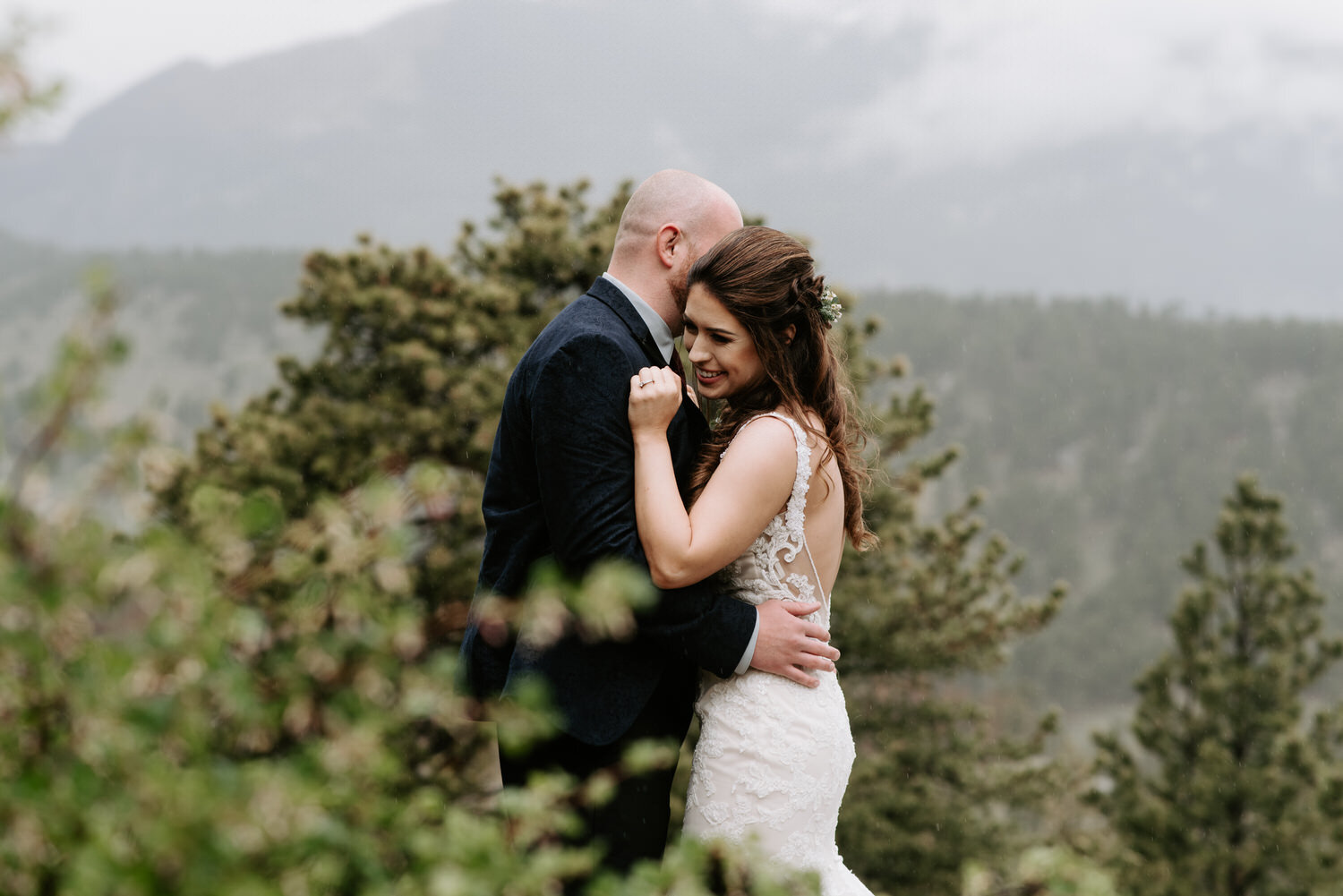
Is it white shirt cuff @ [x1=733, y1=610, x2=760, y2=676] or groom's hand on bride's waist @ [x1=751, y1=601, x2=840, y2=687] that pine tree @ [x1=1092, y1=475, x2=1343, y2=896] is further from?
white shirt cuff @ [x1=733, y1=610, x2=760, y2=676]

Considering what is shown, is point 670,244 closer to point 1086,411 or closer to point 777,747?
point 777,747

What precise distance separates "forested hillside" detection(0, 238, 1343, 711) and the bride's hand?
71.2 metres

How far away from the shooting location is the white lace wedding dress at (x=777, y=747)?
303 centimetres

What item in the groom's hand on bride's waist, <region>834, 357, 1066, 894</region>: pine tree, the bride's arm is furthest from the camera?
<region>834, 357, 1066, 894</region>: pine tree

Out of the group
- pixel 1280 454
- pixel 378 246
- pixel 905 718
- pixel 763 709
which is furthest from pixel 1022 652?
pixel 763 709

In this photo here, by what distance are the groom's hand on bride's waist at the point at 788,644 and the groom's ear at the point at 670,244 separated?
0.99 metres

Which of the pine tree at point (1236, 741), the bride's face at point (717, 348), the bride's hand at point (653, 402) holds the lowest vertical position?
the pine tree at point (1236, 741)

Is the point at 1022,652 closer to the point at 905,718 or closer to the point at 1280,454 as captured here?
the point at 1280,454

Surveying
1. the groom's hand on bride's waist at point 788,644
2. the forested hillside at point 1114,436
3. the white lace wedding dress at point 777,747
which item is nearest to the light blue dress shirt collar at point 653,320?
the white lace wedding dress at point 777,747

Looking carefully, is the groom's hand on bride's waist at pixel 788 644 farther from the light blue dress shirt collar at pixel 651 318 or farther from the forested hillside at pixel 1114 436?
the forested hillside at pixel 1114 436

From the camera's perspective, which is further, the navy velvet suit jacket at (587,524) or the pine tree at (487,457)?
the pine tree at (487,457)

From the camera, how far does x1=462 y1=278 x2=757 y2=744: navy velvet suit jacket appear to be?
2.81 m

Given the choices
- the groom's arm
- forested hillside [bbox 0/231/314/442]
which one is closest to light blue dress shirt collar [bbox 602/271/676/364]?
the groom's arm

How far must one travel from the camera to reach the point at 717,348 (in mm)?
3055
